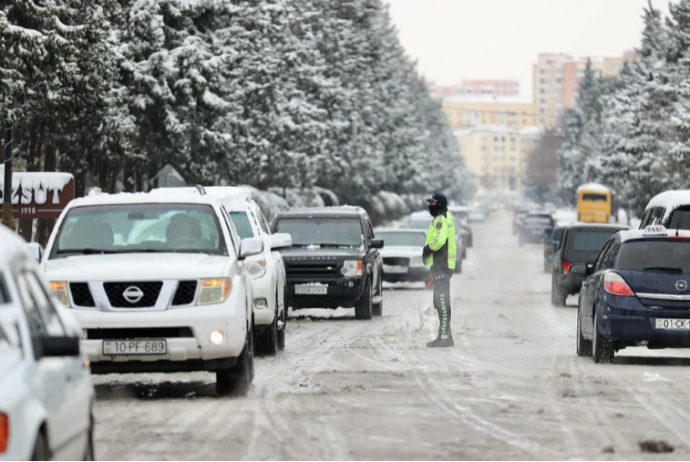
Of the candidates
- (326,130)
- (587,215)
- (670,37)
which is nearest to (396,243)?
(326,130)

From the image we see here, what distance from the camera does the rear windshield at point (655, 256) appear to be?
15.9 metres

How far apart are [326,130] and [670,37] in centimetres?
1745

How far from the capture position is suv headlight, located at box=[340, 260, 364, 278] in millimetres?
24094

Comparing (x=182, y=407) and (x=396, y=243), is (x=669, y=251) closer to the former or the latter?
(x=182, y=407)

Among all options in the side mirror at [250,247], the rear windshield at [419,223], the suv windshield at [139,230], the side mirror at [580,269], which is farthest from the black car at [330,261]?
the rear windshield at [419,223]

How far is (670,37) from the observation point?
228 feet

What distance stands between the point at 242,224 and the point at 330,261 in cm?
479

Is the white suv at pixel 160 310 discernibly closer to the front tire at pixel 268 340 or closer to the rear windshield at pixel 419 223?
the front tire at pixel 268 340

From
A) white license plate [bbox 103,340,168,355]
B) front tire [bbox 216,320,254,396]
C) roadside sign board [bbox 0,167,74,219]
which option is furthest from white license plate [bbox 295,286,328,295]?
white license plate [bbox 103,340,168,355]

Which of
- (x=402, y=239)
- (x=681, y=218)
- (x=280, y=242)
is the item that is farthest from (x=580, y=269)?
(x=402, y=239)

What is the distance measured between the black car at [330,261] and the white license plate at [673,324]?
8943mm

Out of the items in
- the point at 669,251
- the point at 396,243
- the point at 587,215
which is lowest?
the point at 587,215

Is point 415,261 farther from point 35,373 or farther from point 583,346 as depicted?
point 35,373

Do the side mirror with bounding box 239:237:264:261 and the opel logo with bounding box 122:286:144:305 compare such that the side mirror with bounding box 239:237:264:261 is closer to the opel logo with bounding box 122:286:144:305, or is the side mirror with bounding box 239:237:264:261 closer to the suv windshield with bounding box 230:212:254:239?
the opel logo with bounding box 122:286:144:305
